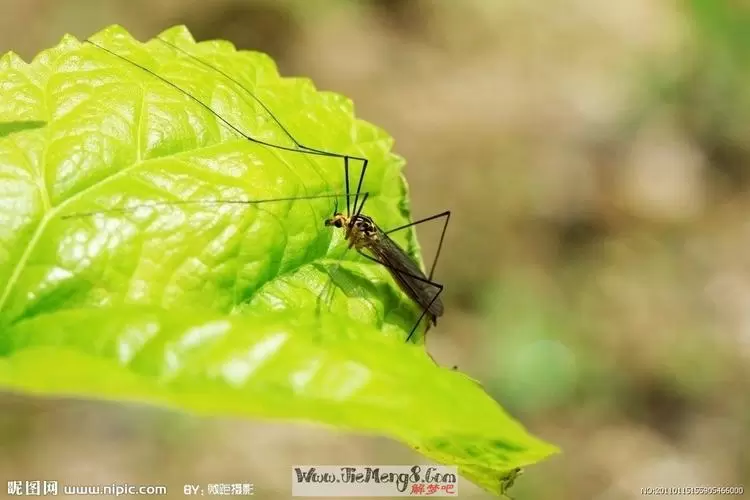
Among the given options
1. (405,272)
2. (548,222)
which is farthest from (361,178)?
(548,222)

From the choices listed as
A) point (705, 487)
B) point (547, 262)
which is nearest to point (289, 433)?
point (547, 262)

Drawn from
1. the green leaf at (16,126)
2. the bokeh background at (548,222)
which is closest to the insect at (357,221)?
the green leaf at (16,126)

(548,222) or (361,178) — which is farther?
(548,222)

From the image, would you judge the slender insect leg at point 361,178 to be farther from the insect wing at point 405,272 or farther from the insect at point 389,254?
the insect wing at point 405,272

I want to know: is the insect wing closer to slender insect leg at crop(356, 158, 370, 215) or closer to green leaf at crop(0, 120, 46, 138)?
slender insect leg at crop(356, 158, 370, 215)

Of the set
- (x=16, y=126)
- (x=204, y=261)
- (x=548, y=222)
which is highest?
(x=548, y=222)

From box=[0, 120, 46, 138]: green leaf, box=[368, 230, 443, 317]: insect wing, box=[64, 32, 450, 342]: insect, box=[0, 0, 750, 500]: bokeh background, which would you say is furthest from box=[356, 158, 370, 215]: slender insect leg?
box=[0, 0, 750, 500]: bokeh background

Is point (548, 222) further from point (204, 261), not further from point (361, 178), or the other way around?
point (204, 261)

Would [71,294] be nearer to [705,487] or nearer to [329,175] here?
[329,175]
